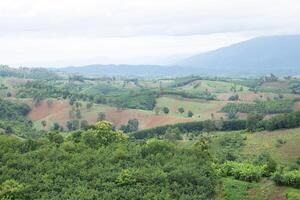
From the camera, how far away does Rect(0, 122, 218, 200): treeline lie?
42.7 m

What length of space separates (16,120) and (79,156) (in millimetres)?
100280

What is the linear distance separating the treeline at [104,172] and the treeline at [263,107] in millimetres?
104600

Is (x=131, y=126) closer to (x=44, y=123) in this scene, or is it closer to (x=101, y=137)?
(x=44, y=123)

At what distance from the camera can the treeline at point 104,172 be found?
140ft

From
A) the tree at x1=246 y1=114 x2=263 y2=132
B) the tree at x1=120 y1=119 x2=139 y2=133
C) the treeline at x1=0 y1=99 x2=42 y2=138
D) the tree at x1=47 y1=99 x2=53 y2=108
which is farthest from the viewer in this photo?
the tree at x1=47 y1=99 x2=53 y2=108

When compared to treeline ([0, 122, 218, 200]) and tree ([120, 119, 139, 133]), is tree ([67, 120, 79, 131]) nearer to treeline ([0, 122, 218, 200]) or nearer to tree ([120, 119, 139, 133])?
tree ([120, 119, 139, 133])

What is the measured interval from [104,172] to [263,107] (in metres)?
118

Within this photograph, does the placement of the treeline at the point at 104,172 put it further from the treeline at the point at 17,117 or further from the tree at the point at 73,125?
the tree at the point at 73,125

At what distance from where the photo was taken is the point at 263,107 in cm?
15838

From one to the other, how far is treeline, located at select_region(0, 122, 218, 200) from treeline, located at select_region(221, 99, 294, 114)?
104600mm

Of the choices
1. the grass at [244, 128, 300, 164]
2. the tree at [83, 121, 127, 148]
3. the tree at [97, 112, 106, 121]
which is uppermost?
the tree at [83, 121, 127, 148]

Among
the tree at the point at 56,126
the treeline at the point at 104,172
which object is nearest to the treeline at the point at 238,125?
the tree at the point at 56,126

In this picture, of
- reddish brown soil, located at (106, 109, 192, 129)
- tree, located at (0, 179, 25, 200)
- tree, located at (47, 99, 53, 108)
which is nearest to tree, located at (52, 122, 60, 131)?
reddish brown soil, located at (106, 109, 192, 129)

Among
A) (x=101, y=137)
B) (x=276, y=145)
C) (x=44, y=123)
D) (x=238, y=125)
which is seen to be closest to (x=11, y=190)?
(x=101, y=137)
